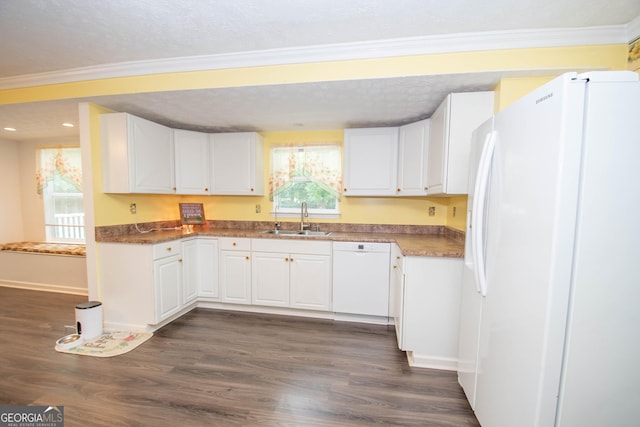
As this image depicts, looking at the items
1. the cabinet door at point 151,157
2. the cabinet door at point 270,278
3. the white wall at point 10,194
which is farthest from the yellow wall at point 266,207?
the white wall at point 10,194

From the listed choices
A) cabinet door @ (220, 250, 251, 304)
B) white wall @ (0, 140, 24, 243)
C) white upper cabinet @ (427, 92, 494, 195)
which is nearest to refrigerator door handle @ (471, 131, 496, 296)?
white upper cabinet @ (427, 92, 494, 195)

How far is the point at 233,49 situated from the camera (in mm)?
1847

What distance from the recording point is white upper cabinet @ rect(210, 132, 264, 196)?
310cm

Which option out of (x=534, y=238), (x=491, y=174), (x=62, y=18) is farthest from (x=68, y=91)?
(x=534, y=238)

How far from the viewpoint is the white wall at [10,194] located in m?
3.74

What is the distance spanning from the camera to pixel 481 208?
1.31 meters

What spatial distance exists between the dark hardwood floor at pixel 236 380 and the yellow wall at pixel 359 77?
1.25 meters

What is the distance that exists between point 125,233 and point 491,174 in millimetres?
3289

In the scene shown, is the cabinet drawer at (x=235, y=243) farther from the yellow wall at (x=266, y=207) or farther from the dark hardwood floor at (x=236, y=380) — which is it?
the dark hardwood floor at (x=236, y=380)

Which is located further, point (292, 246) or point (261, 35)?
point (292, 246)

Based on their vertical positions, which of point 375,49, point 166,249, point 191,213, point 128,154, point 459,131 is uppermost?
point 375,49

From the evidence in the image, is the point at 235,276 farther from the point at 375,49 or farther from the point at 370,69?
the point at 375,49

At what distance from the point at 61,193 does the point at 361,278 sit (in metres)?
4.62

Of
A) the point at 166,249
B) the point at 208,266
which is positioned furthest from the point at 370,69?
the point at 208,266
